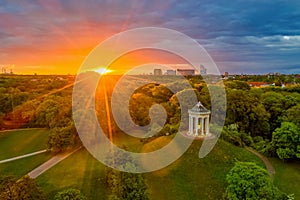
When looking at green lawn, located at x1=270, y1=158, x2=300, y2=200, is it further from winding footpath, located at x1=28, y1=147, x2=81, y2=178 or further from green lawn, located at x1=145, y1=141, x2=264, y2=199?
winding footpath, located at x1=28, y1=147, x2=81, y2=178

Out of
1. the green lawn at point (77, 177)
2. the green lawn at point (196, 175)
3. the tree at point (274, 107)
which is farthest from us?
the tree at point (274, 107)

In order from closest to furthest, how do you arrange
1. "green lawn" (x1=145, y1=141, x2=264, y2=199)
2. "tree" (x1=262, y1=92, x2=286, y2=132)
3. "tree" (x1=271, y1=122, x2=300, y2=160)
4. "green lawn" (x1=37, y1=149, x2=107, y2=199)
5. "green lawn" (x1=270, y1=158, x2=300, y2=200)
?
"green lawn" (x1=37, y1=149, x2=107, y2=199), "green lawn" (x1=145, y1=141, x2=264, y2=199), "green lawn" (x1=270, y1=158, x2=300, y2=200), "tree" (x1=271, y1=122, x2=300, y2=160), "tree" (x1=262, y1=92, x2=286, y2=132)

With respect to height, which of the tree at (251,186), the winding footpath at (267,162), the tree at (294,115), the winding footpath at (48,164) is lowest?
the winding footpath at (267,162)

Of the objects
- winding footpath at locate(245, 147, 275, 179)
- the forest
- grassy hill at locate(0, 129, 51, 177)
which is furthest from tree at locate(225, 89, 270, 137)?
grassy hill at locate(0, 129, 51, 177)

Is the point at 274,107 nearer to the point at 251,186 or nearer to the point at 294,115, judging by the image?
the point at 294,115

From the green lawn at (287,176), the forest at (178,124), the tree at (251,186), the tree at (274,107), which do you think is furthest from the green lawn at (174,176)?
the tree at (274,107)

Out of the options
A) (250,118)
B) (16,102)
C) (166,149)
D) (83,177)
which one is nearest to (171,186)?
(166,149)

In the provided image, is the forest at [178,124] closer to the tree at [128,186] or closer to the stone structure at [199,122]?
the tree at [128,186]

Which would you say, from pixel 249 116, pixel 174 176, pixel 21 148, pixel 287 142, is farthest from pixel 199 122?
pixel 21 148
